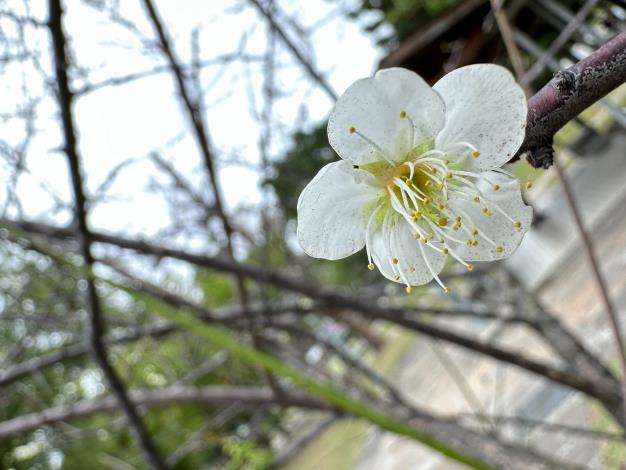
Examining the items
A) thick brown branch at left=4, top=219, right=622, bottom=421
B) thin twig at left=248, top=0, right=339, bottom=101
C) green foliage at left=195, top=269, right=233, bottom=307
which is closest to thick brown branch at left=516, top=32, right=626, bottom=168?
thick brown branch at left=4, top=219, right=622, bottom=421

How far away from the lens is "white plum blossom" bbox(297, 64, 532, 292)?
1.61 feet

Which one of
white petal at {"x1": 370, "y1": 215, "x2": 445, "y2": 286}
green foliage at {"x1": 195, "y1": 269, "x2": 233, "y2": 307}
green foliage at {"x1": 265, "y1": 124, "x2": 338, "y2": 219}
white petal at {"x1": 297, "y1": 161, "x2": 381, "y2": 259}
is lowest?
white petal at {"x1": 370, "y1": 215, "x2": 445, "y2": 286}

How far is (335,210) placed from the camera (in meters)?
0.57

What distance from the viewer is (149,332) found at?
1.95 meters

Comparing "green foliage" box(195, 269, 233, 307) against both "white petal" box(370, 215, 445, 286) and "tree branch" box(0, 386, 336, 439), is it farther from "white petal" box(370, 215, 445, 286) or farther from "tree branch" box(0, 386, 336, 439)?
"white petal" box(370, 215, 445, 286)

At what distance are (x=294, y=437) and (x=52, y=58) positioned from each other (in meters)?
5.35

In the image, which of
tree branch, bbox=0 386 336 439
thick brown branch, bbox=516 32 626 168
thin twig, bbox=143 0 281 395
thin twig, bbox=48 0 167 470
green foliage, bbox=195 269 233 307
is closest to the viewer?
thick brown branch, bbox=516 32 626 168

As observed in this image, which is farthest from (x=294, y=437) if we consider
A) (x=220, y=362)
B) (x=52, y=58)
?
(x=52, y=58)

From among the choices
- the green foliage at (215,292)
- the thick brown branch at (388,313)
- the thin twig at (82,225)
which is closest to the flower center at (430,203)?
the thin twig at (82,225)

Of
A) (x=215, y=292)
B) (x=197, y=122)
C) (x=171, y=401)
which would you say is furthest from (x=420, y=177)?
(x=215, y=292)

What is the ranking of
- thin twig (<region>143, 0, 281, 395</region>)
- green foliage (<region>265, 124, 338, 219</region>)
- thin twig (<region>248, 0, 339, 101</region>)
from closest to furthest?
thin twig (<region>143, 0, 281, 395</region>), thin twig (<region>248, 0, 339, 101</region>), green foliage (<region>265, 124, 338, 219</region>)

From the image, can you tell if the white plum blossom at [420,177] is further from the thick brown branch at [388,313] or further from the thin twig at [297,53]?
the thin twig at [297,53]

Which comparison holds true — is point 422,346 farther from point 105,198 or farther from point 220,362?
point 105,198

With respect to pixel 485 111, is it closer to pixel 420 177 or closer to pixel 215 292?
pixel 420 177
